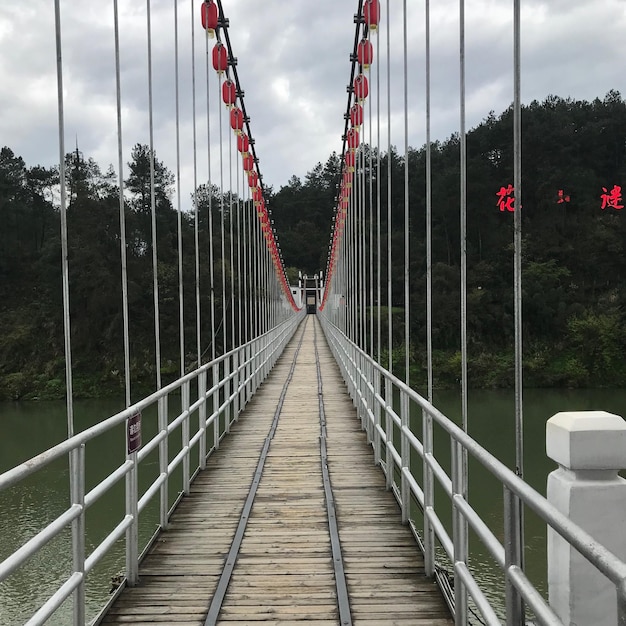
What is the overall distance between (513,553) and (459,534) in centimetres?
74

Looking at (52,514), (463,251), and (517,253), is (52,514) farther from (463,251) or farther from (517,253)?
(517,253)

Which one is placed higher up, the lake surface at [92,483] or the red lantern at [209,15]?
the red lantern at [209,15]

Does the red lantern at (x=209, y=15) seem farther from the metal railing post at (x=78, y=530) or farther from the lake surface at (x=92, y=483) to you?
the metal railing post at (x=78, y=530)

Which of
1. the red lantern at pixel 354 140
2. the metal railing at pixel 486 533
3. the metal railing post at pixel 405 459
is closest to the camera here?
the metal railing at pixel 486 533

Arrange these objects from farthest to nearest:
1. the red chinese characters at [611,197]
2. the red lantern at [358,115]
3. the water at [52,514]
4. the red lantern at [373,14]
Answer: the red chinese characters at [611,197] < the red lantern at [358,115] < the water at [52,514] < the red lantern at [373,14]

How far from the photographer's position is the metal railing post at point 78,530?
242 cm

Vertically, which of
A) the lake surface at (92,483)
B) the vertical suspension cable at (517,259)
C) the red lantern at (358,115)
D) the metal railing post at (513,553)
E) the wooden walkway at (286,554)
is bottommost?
the lake surface at (92,483)

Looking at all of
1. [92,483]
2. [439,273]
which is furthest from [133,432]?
[439,273]

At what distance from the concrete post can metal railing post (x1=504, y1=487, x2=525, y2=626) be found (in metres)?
0.28

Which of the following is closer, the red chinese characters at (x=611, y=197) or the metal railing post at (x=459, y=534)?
the metal railing post at (x=459, y=534)

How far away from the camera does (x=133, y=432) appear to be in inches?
130

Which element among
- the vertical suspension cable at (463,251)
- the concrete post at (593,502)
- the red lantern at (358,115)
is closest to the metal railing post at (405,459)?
the vertical suspension cable at (463,251)

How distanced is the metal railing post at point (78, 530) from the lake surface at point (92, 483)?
645 cm

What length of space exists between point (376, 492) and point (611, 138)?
50.9 ft
